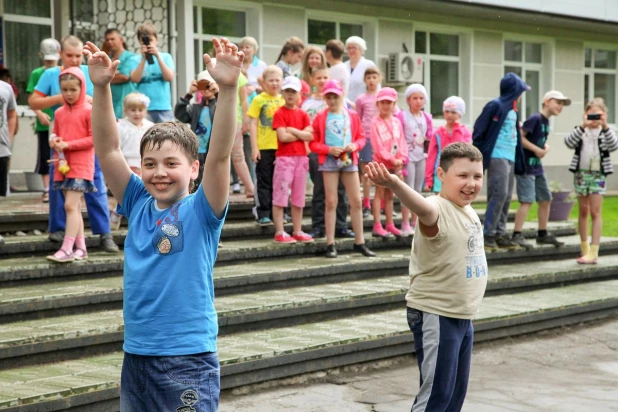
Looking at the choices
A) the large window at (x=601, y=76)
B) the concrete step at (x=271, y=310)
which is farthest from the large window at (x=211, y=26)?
the large window at (x=601, y=76)

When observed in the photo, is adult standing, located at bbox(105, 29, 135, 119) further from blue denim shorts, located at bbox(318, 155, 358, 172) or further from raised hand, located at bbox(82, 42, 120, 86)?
raised hand, located at bbox(82, 42, 120, 86)

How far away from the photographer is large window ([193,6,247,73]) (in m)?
15.4

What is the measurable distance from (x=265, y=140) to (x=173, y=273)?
614 centimetres

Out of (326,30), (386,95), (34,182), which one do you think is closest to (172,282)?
(386,95)

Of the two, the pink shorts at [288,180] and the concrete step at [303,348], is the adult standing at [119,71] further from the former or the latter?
the concrete step at [303,348]

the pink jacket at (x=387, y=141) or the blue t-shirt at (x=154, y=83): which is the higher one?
the blue t-shirt at (x=154, y=83)

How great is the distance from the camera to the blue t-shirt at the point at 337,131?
29.7 ft

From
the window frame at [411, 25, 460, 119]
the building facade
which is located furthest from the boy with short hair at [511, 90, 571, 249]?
the window frame at [411, 25, 460, 119]

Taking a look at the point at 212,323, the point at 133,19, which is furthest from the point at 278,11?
the point at 212,323

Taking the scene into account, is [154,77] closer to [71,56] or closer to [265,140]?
[71,56]

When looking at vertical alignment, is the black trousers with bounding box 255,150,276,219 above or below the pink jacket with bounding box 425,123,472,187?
below

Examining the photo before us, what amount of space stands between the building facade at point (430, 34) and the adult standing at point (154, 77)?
230 centimetres

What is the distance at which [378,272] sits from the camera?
29.4 ft

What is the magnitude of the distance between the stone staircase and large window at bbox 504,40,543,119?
11.7 metres
